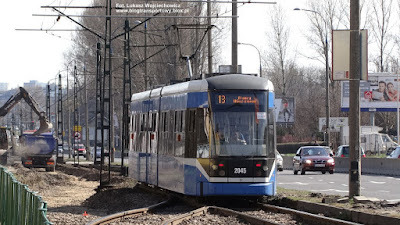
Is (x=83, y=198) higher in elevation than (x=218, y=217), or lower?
lower

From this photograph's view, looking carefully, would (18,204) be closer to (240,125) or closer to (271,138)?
(240,125)

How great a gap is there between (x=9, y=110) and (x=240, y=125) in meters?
32.4

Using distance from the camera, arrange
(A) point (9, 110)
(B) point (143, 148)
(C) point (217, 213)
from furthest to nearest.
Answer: (A) point (9, 110), (B) point (143, 148), (C) point (217, 213)

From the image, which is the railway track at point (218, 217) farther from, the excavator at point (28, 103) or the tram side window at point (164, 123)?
the excavator at point (28, 103)

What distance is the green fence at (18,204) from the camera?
10.5 m

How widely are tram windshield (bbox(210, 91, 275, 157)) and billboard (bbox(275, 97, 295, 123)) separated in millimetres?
68883

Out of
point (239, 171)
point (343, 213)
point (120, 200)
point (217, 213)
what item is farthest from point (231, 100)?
point (120, 200)

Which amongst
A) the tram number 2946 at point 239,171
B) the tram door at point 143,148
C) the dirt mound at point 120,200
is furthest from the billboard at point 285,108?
the tram number 2946 at point 239,171

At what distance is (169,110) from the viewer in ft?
76.3

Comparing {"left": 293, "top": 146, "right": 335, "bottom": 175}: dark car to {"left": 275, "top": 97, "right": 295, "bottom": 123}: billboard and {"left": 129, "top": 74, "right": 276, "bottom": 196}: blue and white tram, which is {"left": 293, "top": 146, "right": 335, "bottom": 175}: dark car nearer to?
{"left": 129, "top": 74, "right": 276, "bottom": 196}: blue and white tram

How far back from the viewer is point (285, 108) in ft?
295

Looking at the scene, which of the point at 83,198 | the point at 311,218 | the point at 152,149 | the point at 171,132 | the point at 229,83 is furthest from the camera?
the point at 83,198

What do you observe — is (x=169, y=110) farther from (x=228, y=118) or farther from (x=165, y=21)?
(x=165, y=21)

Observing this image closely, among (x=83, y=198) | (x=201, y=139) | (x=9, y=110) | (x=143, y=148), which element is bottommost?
(x=83, y=198)
